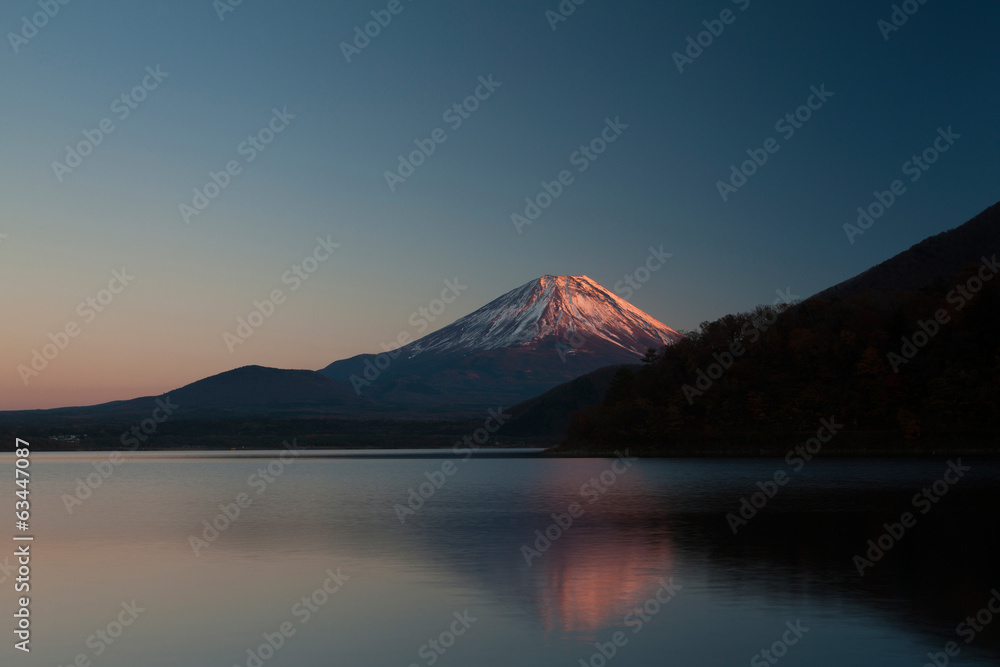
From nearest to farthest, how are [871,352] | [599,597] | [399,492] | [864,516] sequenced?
[599,597]
[864,516]
[399,492]
[871,352]

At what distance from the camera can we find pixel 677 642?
15672 mm

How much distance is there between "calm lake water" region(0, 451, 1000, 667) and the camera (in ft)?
50.3

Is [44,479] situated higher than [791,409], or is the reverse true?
[791,409]

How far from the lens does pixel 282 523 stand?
124 feet

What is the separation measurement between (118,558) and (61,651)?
12384 millimetres

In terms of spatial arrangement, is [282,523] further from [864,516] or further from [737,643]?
[737,643]

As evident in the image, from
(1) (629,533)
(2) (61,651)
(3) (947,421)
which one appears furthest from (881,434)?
(2) (61,651)

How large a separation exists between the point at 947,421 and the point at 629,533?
289 feet

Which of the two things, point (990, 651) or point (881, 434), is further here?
point (881, 434)

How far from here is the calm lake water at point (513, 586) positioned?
15.3 meters

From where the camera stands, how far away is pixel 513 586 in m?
21.6

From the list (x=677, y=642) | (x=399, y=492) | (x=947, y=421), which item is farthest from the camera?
(x=947, y=421)

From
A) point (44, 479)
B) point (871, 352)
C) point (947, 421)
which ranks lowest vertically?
point (44, 479)

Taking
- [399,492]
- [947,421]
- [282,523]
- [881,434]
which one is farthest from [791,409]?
[282,523]
